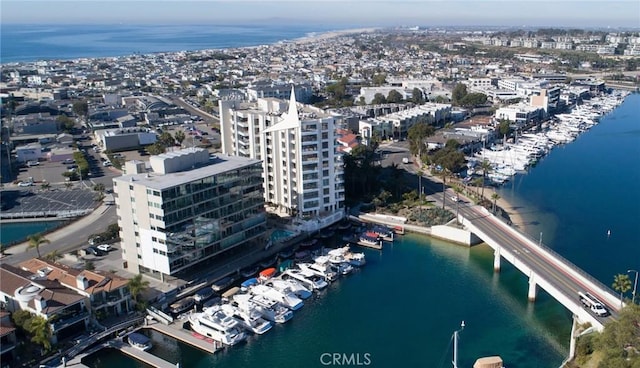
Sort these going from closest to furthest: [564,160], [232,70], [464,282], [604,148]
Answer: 1. [464,282]
2. [564,160]
3. [604,148]
4. [232,70]

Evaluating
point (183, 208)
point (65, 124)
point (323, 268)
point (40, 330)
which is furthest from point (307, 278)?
point (65, 124)

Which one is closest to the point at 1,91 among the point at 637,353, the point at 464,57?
the point at 637,353

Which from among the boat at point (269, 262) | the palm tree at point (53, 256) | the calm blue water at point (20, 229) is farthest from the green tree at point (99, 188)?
the boat at point (269, 262)

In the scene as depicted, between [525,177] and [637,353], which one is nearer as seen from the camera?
[637,353]

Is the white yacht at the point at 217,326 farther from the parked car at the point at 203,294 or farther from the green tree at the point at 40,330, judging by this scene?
the green tree at the point at 40,330

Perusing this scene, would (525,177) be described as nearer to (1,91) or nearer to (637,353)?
(637,353)

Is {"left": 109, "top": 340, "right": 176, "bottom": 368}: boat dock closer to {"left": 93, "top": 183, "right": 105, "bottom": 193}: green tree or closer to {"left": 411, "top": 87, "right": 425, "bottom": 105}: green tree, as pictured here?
{"left": 93, "top": 183, "right": 105, "bottom": 193}: green tree

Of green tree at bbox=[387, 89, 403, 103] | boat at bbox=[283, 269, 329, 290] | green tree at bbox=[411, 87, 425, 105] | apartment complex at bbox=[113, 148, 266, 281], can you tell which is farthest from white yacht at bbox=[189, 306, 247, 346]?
green tree at bbox=[411, 87, 425, 105]

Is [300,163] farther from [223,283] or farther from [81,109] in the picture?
[81,109]
